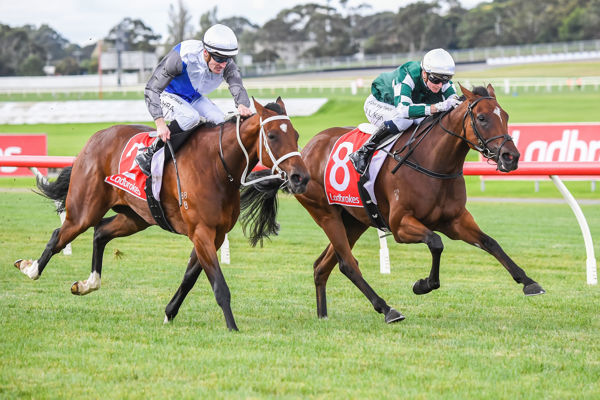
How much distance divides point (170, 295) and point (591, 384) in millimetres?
4071

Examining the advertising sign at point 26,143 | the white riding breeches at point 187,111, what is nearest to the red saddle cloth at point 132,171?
the white riding breeches at point 187,111

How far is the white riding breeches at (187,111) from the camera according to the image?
641cm

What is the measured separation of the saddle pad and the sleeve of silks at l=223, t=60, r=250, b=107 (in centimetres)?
103

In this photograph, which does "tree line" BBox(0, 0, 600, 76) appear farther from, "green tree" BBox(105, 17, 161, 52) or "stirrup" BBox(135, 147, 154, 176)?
"stirrup" BBox(135, 147, 154, 176)

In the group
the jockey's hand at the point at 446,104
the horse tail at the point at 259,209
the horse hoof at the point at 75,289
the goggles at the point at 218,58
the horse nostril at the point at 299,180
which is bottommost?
the horse hoof at the point at 75,289

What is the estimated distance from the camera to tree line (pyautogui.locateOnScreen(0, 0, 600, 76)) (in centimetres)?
8131

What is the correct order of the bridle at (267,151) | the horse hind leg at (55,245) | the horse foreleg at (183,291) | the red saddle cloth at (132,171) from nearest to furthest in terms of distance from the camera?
the bridle at (267,151)
the horse foreleg at (183,291)
the red saddle cloth at (132,171)
the horse hind leg at (55,245)

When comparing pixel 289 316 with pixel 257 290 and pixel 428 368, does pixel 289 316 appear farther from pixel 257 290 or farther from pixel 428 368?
pixel 428 368

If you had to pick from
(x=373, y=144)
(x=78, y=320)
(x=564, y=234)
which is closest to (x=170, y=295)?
(x=78, y=320)

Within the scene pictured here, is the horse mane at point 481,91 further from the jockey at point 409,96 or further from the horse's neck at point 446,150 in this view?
the jockey at point 409,96

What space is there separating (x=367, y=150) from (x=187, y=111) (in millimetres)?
1410

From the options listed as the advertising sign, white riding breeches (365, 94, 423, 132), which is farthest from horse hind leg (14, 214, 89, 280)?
the advertising sign

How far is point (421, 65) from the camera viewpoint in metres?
6.64

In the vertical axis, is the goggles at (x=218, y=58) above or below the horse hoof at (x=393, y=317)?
above
